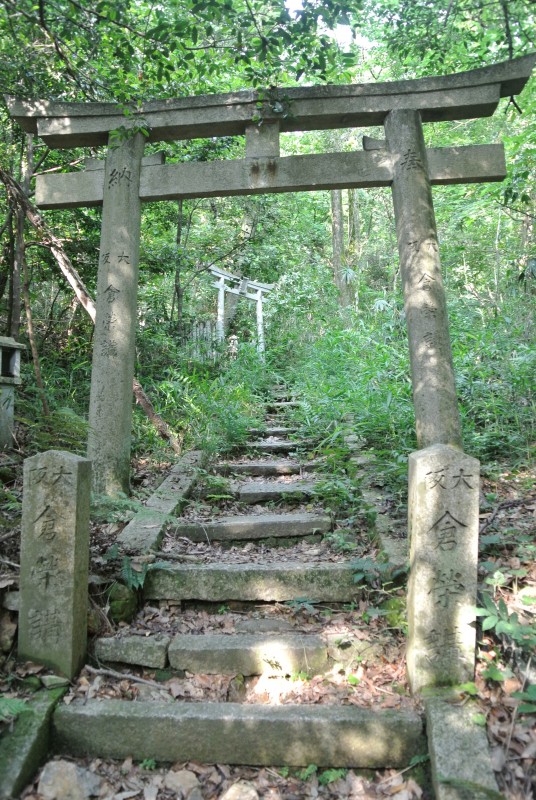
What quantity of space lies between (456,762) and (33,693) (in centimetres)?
186

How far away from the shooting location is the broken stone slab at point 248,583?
3295 millimetres

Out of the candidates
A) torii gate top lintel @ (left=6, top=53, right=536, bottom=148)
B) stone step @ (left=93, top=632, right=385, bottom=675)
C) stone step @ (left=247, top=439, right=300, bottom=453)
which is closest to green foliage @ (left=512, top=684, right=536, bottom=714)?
stone step @ (left=93, top=632, right=385, bottom=675)

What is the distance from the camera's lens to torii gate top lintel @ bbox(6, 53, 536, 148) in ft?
13.8

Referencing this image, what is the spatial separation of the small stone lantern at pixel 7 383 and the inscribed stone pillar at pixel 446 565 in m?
3.86

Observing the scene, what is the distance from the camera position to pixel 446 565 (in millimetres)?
2436

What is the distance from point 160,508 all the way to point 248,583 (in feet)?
3.93

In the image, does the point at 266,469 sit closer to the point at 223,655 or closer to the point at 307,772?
the point at 223,655

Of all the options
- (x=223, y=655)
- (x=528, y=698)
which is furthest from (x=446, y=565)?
(x=223, y=655)

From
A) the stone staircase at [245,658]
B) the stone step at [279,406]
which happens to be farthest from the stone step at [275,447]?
the stone staircase at [245,658]

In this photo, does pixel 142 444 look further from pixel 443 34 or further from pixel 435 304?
pixel 443 34

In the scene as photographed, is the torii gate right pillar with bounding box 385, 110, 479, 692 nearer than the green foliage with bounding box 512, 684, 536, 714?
No

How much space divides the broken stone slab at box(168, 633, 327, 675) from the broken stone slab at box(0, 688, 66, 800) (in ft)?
2.06

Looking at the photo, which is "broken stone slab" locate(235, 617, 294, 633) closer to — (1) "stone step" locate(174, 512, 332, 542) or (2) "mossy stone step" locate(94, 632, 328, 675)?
(2) "mossy stone step" locate(94, 632, 328, 675)

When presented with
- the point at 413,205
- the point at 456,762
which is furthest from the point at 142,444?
the point at 456,762
